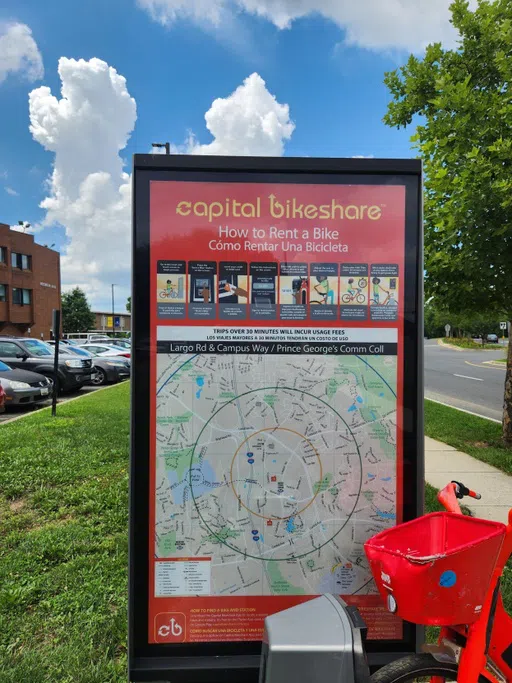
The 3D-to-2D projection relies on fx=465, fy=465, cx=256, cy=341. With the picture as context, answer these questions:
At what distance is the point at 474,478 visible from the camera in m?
5.60

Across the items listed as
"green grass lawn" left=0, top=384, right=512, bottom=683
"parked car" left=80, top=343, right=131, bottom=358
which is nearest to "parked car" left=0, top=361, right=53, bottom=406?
"green grass lawn" left=0, top=384, right=512, bottom=683

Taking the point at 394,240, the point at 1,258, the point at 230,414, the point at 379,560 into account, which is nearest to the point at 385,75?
the point at 394,240

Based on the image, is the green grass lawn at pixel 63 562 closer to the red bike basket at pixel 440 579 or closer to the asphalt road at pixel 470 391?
the red bike basket at pixel 440 579

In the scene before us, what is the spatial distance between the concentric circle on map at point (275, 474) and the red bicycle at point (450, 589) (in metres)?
0.33

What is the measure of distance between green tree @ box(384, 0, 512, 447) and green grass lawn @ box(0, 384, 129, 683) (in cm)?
483

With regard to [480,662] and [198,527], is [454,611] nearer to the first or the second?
[480,662]

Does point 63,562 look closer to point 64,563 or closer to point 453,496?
point 64,563

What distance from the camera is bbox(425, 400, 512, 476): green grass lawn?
657 centimetres

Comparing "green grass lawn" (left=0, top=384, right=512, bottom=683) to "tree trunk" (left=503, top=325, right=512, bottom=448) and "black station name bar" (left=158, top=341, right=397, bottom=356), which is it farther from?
"tree trunk" (left=503, top=325, right=512, bottom=448)

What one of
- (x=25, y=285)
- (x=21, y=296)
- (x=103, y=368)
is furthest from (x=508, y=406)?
(x=25, y=285)

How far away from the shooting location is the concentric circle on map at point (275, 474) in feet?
6.70

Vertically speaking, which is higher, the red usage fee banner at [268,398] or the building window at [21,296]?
the building window at [21,296]

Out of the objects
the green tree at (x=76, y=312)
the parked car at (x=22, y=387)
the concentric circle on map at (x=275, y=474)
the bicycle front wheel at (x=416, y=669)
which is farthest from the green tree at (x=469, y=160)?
the green tree at (x=76, y=312)

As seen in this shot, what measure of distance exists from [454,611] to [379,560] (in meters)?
0.28
